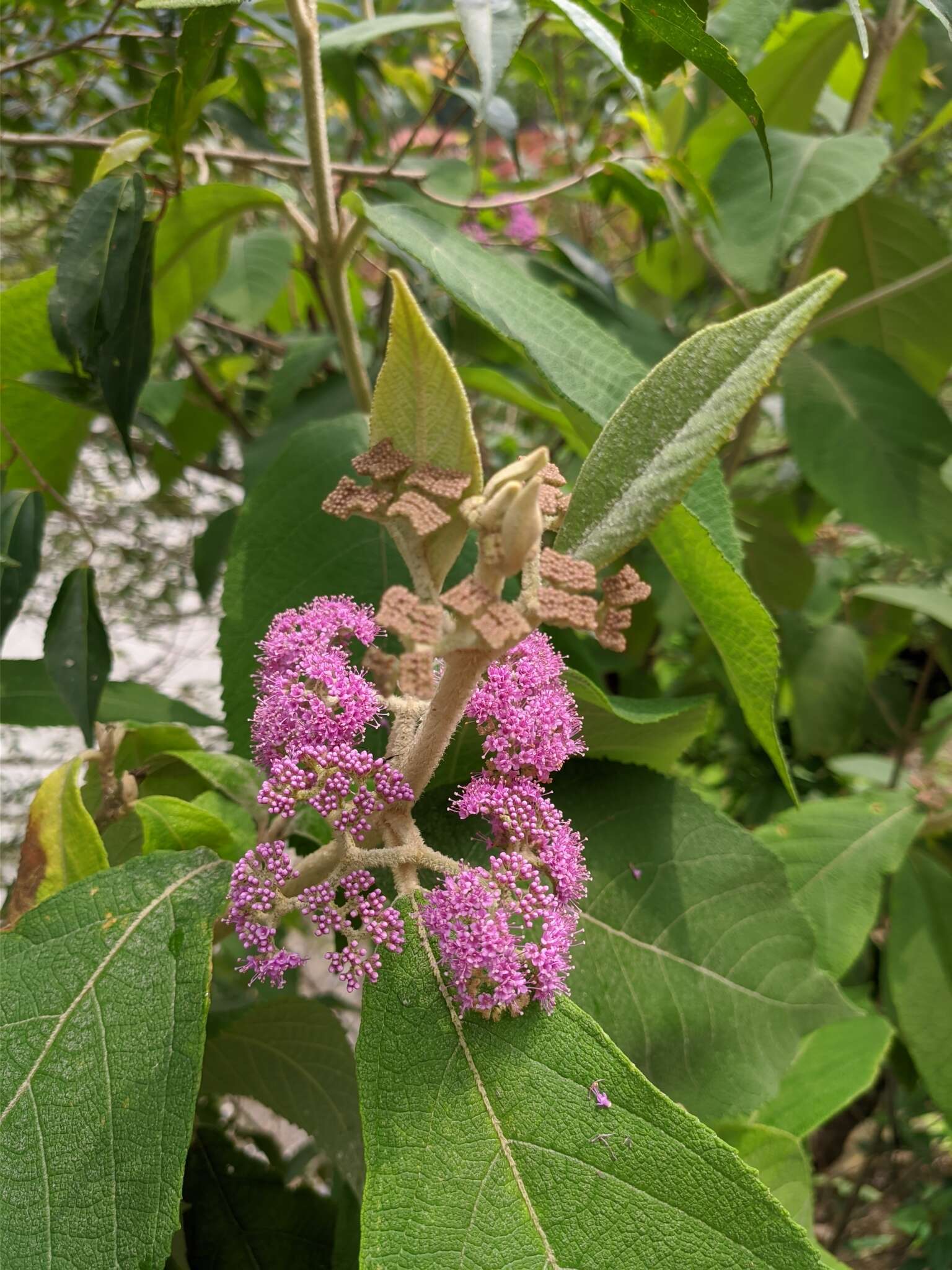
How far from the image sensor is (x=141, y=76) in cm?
115

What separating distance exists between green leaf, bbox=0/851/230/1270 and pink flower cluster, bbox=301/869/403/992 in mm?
71

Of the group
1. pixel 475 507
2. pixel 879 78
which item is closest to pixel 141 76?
pixel 879 78

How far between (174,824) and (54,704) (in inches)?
12.0

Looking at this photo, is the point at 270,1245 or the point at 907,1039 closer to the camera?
the point at 270,1245


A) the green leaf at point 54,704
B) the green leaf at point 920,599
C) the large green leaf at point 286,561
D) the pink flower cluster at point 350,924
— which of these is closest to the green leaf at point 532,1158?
the pink flower cluster at point 350,924

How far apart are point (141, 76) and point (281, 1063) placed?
1.15 meters

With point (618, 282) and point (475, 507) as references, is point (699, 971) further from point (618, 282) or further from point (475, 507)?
point (618, 282)

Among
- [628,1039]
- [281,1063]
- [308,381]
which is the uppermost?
[308,381]

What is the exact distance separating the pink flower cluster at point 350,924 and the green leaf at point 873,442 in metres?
0.70

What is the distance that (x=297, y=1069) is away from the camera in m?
0.65

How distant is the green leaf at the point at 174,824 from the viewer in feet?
1.60

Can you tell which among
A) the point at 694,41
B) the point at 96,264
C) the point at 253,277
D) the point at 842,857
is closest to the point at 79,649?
the point at 96,264

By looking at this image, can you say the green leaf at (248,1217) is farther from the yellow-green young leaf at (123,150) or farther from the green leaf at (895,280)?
the green leaf at (895,280)

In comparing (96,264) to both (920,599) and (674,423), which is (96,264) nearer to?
(674,423)
